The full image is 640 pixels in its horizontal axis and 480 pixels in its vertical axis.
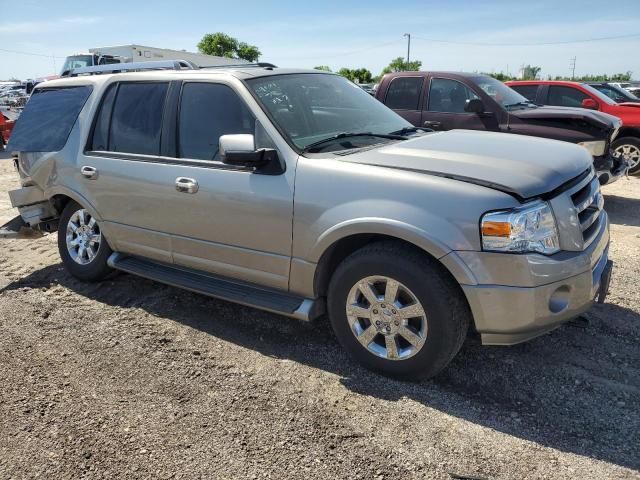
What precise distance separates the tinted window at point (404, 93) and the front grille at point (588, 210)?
527cm

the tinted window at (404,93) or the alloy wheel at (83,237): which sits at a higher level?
the tinted window at (404,93)

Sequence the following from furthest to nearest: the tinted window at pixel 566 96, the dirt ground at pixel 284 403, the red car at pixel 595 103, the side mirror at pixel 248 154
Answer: the tinted window at pixel 566 96
the red car at pixel 595 103
the side mirror at pixel 248 154
the dirt ground at pixel 284 403

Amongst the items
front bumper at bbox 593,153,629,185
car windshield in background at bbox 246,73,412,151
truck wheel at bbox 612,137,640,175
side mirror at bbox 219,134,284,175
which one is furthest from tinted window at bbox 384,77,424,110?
side mirror at bbox 219,134,284,175

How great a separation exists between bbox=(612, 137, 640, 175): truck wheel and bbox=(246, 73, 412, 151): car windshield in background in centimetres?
713

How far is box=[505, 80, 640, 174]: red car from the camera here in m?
9.62

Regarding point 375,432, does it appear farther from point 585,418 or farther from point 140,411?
point 140,411

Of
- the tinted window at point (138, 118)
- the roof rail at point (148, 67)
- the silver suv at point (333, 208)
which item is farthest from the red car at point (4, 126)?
the tinted window at point (138, 118)

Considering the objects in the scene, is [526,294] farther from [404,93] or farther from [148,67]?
[404,93]

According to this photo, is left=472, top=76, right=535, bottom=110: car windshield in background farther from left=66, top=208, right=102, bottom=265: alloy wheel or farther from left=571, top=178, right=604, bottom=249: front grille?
left=66, top=208, right=102, bottom=265: alloy wheel

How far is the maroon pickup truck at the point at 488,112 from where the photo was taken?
7.54 m

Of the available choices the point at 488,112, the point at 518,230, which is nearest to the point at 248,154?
the point at 518,230

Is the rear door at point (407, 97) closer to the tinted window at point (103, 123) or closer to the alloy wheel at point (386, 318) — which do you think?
the tinted window at point (103, 123)

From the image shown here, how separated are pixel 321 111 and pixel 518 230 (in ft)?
6.03

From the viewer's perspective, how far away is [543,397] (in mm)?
3119
